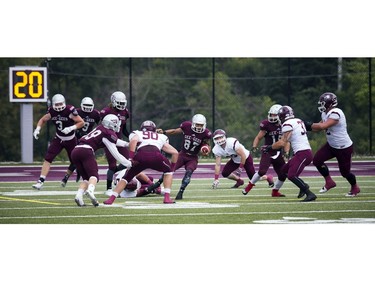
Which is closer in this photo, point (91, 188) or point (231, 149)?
point (91, 188)

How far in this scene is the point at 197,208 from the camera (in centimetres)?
1262

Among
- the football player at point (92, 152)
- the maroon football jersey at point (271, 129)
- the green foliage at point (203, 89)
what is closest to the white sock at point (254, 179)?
the maroon football jersey at point (271, 129)

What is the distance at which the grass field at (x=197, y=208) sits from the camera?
1127 centimetres

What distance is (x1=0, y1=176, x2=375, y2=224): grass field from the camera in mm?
11273

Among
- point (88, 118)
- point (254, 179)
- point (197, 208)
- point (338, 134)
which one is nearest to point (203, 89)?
point (88, 118)

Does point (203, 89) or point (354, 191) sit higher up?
point (203, 89)

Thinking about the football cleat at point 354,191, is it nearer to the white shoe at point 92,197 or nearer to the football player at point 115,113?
the football player at point 115,113

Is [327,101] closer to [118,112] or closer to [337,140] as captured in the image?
[337,140]

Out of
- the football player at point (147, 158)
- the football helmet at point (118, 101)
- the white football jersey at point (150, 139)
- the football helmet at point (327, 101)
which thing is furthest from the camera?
the football helmet at point (118, 101)

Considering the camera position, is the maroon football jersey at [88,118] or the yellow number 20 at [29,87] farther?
the yellow number 20 at [29,87]

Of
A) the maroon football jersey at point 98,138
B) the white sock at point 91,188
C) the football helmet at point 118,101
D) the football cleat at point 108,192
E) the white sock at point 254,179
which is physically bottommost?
the football cleat at point 108,192

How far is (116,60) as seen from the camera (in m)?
42.6

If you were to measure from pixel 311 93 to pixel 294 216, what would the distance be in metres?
25.1

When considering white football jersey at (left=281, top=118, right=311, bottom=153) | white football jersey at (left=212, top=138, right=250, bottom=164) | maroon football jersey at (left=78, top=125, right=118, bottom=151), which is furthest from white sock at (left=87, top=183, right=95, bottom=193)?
white football jersey at (left=212, top=138, right=250, bottom=164)
